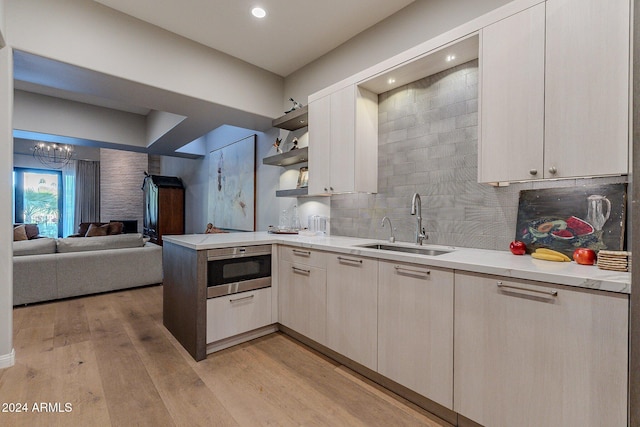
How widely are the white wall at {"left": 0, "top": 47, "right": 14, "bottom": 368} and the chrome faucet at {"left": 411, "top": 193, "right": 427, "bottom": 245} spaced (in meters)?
3.06

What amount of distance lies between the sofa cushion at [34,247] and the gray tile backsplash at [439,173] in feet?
13.4

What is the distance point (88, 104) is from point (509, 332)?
6.61 metres

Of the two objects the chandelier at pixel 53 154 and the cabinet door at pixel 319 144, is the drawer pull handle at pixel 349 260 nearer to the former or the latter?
the cabinet door at pixel 319 144

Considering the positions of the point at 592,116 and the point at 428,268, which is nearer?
the point at 592,116

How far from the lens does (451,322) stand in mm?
1572

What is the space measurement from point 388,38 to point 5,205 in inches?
135

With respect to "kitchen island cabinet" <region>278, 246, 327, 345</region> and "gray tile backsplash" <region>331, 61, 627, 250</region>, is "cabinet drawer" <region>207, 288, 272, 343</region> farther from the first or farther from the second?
"gray tile backsplash" <region>331, 61, 627, 250</region>

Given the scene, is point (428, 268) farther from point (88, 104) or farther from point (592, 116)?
point (88, 104)

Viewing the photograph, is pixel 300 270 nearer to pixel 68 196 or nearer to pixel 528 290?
pixel 528 290

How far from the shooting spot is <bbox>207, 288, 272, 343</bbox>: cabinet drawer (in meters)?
2.37

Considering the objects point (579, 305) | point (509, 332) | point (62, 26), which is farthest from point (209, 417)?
point (62, 26)

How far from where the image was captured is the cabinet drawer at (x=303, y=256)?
237cm

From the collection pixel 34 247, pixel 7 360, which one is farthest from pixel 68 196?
pixel 7 360

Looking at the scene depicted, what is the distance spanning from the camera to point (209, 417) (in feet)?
5.46
